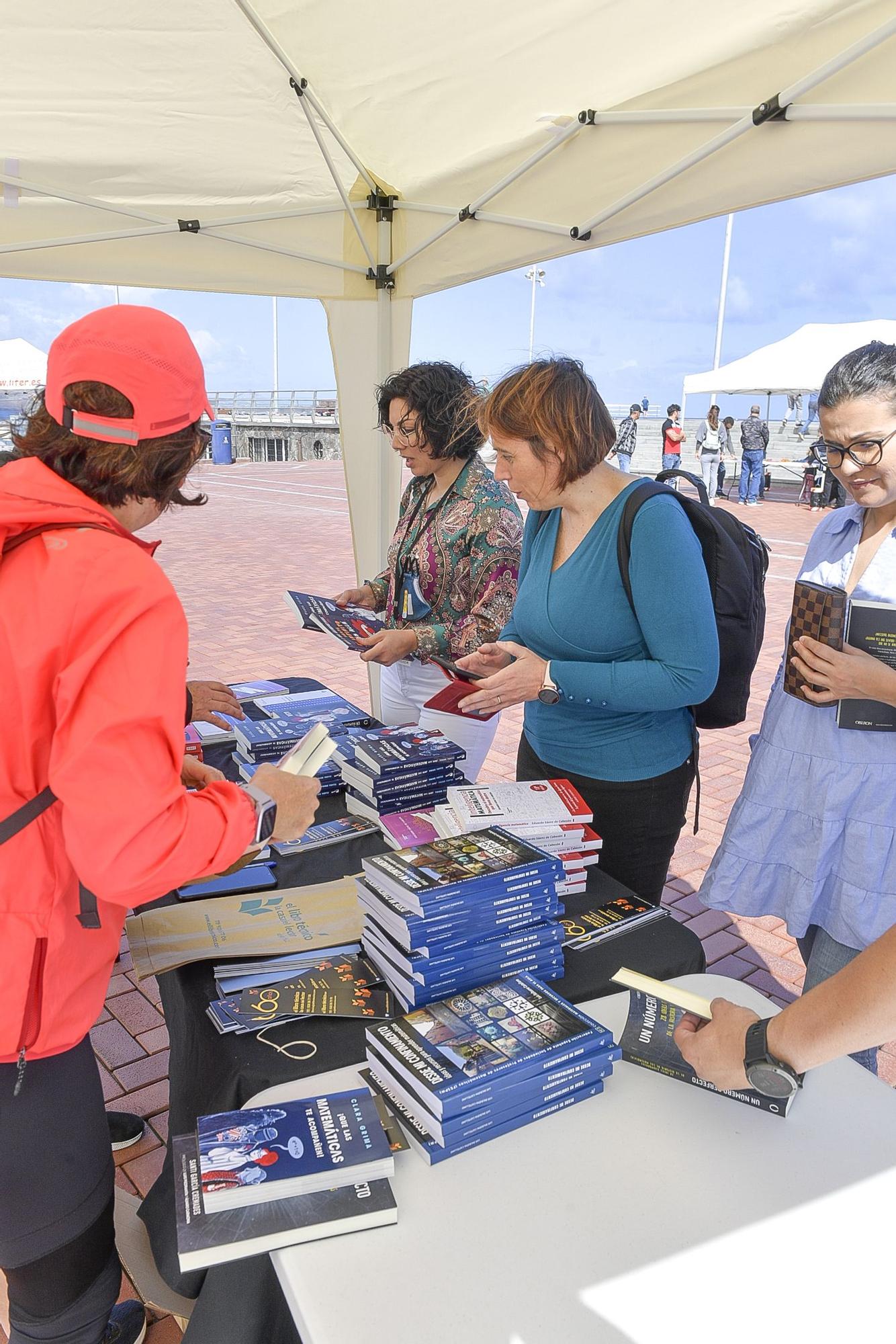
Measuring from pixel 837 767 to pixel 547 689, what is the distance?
62 cm

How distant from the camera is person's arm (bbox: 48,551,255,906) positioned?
97 centimetres

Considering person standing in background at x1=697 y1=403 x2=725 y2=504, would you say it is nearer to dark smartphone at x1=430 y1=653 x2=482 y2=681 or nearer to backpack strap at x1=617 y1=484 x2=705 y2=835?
dark smartphone at x1=430 y1=653 x2=482 y2=681

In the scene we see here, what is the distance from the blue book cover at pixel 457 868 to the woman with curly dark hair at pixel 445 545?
3.99 feet

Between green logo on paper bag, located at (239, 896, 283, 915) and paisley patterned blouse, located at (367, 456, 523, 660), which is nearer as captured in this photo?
green logo on paper bag, located at (239, 896, 283, 915)

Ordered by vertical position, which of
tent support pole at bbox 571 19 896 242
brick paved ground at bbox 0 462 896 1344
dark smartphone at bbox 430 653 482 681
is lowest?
brick paved ground at bbox 0 462 896 1344

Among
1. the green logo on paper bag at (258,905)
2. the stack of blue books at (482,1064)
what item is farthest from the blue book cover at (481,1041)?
the green logo on paper bag at (258,905)

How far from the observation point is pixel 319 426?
34000 millimetres

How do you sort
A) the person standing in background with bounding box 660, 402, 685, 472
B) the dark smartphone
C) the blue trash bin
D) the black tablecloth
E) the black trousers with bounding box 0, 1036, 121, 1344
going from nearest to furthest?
the black tablecloth
the black trousers with bounding box 0, 1036, 121, 1344
the dark smartphone
the person standing in background with bounding box 660, 402, 685, 472
the blue trash bin

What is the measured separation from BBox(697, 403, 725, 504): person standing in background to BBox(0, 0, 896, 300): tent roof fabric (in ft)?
50.1

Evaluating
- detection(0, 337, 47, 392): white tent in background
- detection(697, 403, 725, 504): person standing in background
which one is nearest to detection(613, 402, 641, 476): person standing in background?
detection(697, 403, 725, 504): person standing in background

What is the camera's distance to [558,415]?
194 cm

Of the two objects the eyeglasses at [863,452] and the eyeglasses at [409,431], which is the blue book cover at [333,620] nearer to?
the eyeglasses at [409,431]

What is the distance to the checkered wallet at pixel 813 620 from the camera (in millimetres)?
1678

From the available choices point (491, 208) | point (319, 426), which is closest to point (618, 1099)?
point (491, 208)
